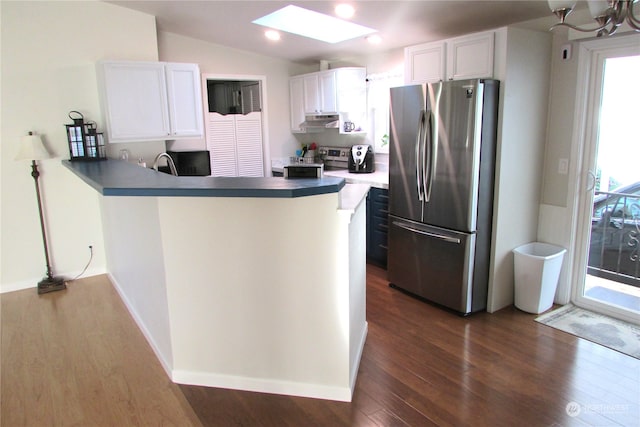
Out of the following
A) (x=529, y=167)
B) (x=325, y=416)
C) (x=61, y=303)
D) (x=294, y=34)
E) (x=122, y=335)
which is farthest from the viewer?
(x=294, y=34)

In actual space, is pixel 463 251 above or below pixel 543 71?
below

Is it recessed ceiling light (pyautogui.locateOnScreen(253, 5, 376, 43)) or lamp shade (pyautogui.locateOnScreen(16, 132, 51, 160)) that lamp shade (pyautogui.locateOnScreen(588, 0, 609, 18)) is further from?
lamp shade (pyautogui.locateOnScreen(16, 132, 51, 160))

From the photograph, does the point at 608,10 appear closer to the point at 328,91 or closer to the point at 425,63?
the point at 425,63

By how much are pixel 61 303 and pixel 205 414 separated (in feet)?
7.37

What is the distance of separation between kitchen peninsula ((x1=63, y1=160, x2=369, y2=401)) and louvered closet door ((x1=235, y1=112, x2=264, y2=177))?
119 inches

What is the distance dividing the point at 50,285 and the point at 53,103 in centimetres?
169

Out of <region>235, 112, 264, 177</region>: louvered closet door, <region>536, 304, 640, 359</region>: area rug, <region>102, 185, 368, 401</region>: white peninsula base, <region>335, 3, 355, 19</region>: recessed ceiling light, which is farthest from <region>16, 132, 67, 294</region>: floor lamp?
<region>536, 304, 640, 359</region>: area rug

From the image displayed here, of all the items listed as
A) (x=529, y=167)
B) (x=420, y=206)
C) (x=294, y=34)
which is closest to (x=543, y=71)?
(x=529, y=167)

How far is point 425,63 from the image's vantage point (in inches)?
142

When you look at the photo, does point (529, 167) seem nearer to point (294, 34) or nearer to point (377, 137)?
point (377, 137)

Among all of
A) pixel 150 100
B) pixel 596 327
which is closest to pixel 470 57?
pixel 596 327

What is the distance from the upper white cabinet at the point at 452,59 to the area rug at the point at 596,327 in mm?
1901

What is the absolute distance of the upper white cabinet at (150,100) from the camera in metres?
3.98

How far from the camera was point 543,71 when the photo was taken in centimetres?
333
